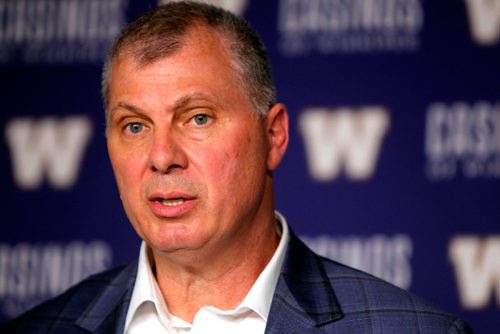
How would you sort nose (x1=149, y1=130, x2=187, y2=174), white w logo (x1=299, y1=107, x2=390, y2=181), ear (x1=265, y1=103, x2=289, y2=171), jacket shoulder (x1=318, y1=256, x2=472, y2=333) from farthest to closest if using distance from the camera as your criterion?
white w logo (x1=299, y1=107, x2=390, y2=181) → ear (x1=265, y1=103, x2=289, y2=171) → jacket shoulder (x1=318, y1=256, x2=472, y2=333) → nose (x1=149, y1=130, x2=187, y2=174)

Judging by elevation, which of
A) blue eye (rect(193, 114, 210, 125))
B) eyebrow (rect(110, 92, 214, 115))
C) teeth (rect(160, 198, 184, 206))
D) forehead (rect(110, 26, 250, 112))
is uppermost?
forehead (rect(110, 26, 250, 112))

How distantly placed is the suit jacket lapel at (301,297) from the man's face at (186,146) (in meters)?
0.16

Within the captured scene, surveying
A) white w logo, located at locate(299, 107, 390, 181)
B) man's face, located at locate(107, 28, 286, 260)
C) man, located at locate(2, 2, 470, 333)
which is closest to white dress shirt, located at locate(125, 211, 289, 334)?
man, located at locate(2, 2, 470, 333)

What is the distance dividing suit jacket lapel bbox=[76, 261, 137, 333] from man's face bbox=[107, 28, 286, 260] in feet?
0.69

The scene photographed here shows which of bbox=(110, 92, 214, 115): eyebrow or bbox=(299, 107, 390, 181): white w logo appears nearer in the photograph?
bbox=(110, 92, 214, 115): eyebrow

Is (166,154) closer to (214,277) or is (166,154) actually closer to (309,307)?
(214,277)

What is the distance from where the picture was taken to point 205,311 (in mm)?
2191

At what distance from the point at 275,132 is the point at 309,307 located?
0.43 m

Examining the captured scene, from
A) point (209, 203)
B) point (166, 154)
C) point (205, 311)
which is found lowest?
point (205, 311)

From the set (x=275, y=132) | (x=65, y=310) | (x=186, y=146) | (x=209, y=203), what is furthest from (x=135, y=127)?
(x=65, y=310)

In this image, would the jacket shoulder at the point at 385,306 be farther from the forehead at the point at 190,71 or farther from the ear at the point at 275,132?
the forehead at the point at 190,71

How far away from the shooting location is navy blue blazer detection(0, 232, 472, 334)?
2.18m

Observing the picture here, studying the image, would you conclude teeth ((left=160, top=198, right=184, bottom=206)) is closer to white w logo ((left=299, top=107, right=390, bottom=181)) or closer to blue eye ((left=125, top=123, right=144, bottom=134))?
blue eye ((left=125, top=123, right=144, bottom=134))

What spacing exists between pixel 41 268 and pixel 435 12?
63.9 inches
